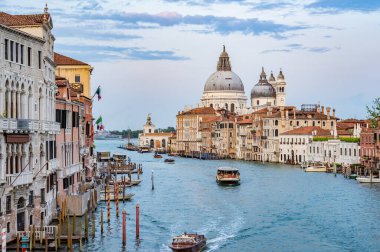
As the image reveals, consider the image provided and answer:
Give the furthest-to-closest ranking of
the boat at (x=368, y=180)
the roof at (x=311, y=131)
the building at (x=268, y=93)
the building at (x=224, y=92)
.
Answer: the building at (x=224, y=92), the building at (x=268, y=93), the roof at (x=311, y=131), the boat at (x=368, y=180)

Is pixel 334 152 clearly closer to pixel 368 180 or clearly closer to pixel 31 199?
pixel 368 180

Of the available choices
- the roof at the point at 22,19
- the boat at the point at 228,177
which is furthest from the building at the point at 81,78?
the roof at the point at 22,19

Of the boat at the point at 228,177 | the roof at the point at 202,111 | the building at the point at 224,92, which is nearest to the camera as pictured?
the boat at the point at 228,177

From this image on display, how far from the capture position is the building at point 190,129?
10575 cm

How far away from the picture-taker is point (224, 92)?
116 meters

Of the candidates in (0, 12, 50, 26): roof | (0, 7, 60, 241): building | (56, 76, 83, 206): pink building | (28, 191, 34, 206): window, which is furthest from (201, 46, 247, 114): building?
(28, 191, 34, 206): window

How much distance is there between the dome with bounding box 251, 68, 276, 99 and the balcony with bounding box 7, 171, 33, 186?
89.1 m

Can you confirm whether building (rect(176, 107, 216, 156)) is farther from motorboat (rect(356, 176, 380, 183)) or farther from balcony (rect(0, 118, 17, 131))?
balcony (rect(0, 118, 17, 131))

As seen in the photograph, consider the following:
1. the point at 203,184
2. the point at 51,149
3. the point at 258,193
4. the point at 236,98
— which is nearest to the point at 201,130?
the point at 236,98

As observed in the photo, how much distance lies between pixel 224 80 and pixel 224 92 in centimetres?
188

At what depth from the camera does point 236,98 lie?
115500mm

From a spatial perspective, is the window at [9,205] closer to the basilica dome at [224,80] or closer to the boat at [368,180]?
the boat at [368,180]

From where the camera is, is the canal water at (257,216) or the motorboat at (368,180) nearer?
the canal water at (257,216)

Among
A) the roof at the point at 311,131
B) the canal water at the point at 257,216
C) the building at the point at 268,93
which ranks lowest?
the canal water at the point at 257,216
